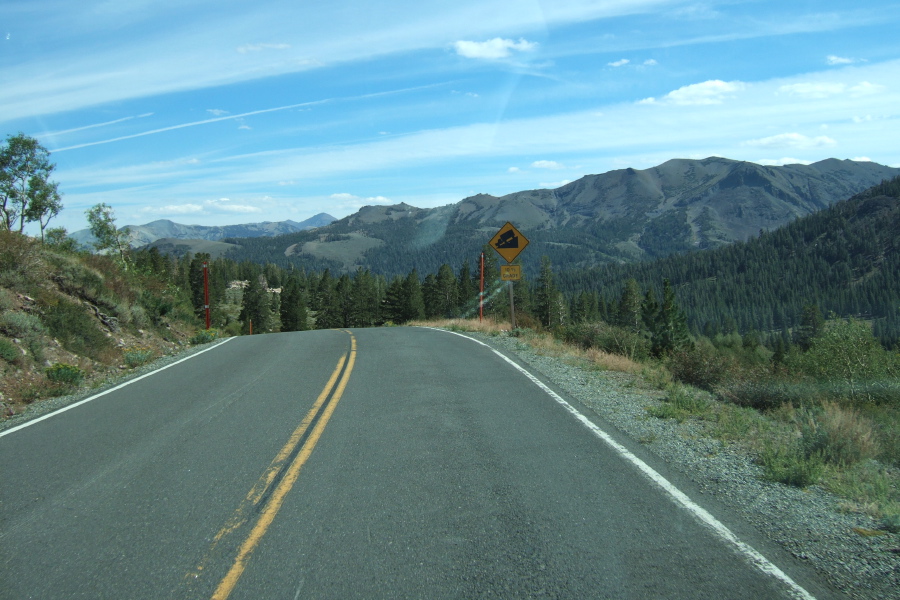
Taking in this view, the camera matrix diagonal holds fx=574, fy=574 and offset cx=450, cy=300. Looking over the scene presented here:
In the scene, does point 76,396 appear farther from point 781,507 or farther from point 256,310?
point 256,310

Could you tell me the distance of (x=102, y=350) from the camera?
563 inches

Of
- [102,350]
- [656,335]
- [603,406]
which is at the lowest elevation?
[656,335]

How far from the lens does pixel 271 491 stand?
5121mm

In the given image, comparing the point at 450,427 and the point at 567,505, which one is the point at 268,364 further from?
the point at 567,505

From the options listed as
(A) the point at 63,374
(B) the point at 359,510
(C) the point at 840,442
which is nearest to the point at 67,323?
(A) the point at 63,374

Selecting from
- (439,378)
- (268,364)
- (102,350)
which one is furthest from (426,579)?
(102,350)

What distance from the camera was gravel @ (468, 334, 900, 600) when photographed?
3729mm

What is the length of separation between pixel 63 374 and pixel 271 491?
8646 mm

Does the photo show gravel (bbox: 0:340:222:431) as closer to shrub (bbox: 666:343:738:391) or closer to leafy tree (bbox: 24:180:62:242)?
shrub (bbox: 666:343:738:391)

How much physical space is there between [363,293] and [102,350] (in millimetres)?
66825

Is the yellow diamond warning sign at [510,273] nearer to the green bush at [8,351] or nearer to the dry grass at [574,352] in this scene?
the dry grass at [574,352]

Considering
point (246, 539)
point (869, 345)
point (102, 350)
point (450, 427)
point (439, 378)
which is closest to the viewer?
point (246, 539)

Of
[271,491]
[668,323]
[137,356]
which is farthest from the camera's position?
[668,323]

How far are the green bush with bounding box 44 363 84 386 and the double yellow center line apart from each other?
19.7 feet
